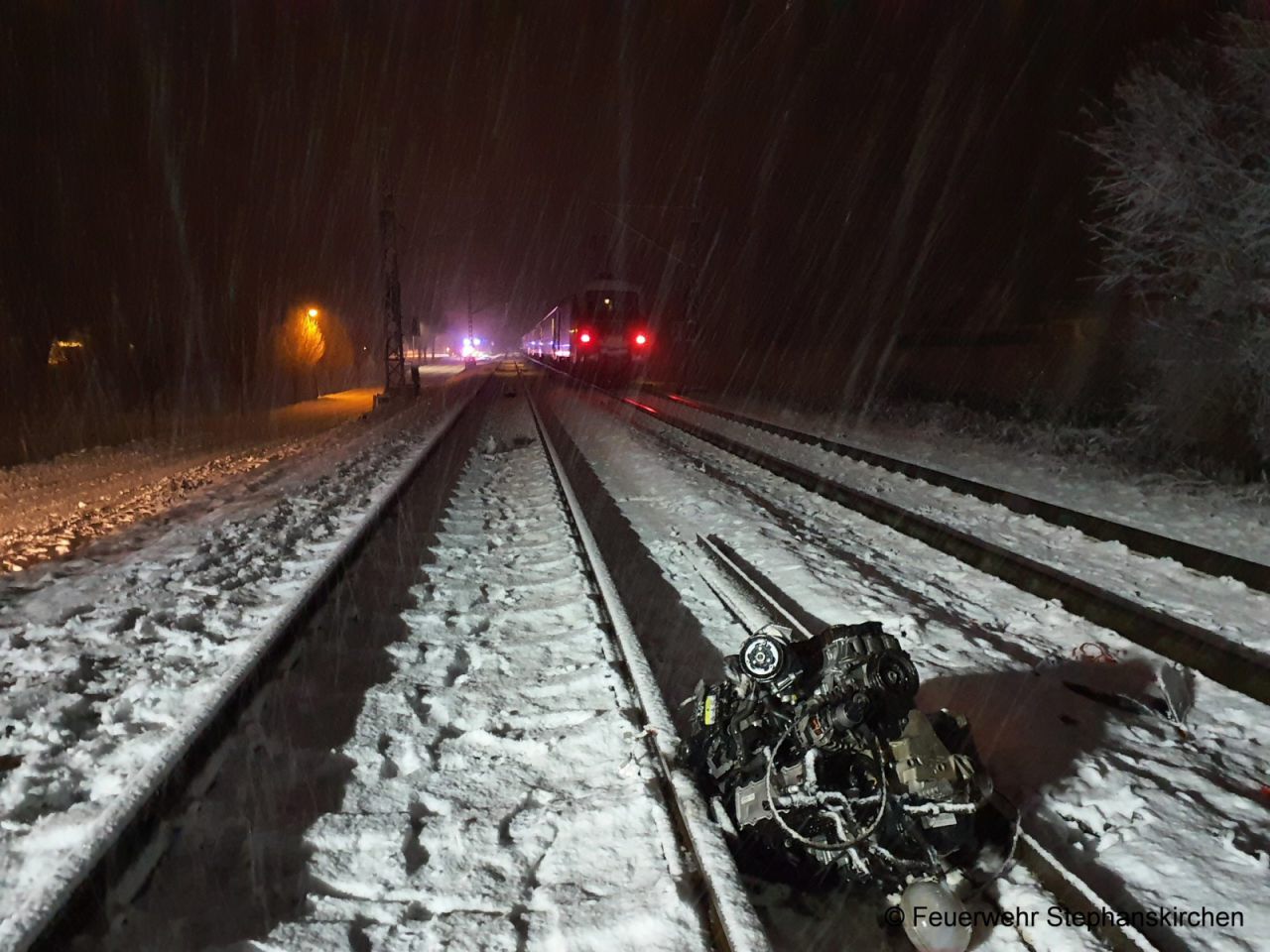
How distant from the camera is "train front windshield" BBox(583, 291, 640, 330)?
35750mm

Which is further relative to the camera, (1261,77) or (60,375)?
(60,375)

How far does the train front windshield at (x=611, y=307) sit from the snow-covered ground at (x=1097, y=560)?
76.2ft

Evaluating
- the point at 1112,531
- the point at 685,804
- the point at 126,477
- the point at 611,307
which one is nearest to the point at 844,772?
the point at 685,804

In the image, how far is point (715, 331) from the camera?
152 feet

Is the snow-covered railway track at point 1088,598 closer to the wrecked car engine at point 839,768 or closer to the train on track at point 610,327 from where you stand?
the wrecked car engine at point 839,768

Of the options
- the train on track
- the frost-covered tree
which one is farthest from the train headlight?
the train on track

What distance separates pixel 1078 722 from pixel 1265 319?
10.3 metres

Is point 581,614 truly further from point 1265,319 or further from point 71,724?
point 1265,319

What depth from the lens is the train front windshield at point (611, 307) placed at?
1407 inches

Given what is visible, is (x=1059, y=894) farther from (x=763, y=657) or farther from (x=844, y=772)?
(x=763, y=657)

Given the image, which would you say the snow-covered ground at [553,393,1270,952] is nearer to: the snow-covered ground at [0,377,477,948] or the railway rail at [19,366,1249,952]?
the railway rail at [19,366,1249,952]

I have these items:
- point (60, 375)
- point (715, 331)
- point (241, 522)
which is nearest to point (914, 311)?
point (715, 331)

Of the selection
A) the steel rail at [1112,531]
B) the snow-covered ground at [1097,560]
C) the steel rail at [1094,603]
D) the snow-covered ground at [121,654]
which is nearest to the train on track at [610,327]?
the steel rail at [1112,531]

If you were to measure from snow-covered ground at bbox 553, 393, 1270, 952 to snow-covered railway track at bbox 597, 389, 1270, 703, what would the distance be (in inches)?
6.3
